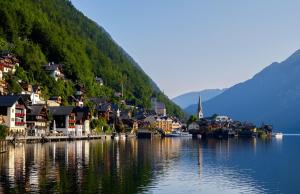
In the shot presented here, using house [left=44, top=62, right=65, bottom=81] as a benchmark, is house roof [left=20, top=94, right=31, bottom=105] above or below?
below

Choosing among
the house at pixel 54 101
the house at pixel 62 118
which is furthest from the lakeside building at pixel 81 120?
the house at pixel 54 101

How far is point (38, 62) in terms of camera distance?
16800 cm

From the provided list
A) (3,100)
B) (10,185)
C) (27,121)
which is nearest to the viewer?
(10,185)

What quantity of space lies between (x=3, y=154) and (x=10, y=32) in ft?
374

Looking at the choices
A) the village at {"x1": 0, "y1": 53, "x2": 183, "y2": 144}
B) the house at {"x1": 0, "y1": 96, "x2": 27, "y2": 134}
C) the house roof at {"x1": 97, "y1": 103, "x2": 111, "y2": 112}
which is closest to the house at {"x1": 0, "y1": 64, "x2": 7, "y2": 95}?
the village at {"x1": 0, "y1": 53, "x2": 183, "y2": 144}

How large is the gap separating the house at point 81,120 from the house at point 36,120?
1718 centimetres

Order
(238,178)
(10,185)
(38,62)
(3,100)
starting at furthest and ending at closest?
1. (38,62)
2. (3,100)
3. (238,178)
4. (10,185)

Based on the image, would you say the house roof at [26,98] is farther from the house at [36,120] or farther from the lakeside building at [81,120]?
the lakeside building at [81,120]

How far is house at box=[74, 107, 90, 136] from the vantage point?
150 meters

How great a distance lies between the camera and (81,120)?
151 m

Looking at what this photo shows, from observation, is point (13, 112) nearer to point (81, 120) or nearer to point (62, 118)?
point (62, 118)

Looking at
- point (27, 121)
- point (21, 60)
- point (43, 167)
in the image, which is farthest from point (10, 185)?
point (21, 60)

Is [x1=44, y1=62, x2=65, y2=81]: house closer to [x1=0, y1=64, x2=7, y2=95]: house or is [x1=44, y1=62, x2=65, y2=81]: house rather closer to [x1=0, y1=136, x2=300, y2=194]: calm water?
[x1=0, y1=64, x2=7, y2=95]: house

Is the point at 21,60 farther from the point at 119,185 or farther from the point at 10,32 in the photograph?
the point at 119,185
